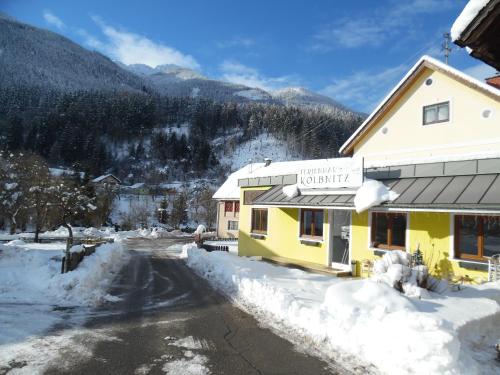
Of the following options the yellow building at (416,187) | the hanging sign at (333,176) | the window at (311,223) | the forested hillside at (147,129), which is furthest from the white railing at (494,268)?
the forested hillside at (147,129)

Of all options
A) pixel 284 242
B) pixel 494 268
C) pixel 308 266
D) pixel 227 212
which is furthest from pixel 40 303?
pixel 227 212

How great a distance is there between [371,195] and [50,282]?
1014 cm

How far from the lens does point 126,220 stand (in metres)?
52.4

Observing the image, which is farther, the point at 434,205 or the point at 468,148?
the point at 468,148

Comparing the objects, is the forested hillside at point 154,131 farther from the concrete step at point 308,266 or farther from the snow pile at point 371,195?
the snow pile at point 371,195

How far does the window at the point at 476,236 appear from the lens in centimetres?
1048

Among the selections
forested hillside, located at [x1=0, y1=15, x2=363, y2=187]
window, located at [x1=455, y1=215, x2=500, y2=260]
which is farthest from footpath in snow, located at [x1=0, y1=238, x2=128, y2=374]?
forested hillside, located at [x1=0, y1=15, x2=363, y2=187]

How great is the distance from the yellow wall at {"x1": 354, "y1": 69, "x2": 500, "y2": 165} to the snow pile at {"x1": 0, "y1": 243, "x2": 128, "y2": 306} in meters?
11.1

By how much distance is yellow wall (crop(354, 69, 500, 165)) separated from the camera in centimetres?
1215

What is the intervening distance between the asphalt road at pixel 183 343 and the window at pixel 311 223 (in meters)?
6.80

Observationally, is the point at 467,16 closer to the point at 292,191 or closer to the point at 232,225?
the point at 292,191

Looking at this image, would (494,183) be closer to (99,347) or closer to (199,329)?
(199,329)

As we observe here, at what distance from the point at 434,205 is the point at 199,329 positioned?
286 inches

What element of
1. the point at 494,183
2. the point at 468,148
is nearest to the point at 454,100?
the point at 468,148
